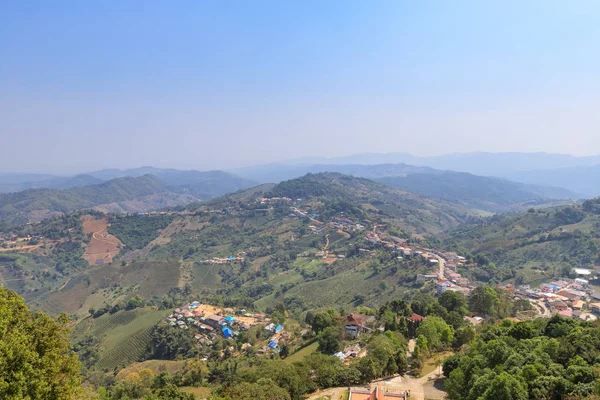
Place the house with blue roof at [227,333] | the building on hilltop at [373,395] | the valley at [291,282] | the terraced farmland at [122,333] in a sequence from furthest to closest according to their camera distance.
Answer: the terraced farmland at [122,333] < the house with blue roof at [227,333] < the valley at [291,282] < the building on hilltop at [373,395]

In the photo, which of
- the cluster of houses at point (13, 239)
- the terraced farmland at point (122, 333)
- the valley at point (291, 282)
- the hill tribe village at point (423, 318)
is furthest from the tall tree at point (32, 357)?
the cluster of houses at point (13, 239)

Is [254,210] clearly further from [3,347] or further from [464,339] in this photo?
[3,347]

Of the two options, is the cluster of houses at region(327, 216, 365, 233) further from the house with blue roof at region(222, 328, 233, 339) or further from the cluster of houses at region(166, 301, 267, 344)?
the house with blue roof at region(222, 328, 233, 339)

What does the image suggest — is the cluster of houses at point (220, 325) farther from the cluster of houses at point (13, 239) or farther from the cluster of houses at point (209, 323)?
the cluster of houses at point (13, 239)

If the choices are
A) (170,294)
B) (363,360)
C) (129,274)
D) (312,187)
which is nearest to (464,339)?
(363,360)

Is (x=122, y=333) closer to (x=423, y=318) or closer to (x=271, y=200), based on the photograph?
(x=423, y=318)

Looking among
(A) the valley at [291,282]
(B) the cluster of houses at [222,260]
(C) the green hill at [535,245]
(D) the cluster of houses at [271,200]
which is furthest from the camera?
(D) the cluster of houses at [271,200]

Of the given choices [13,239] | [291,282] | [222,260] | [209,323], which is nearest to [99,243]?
[13,239]

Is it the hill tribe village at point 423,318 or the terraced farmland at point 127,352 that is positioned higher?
the hill tribe village at point 423,318

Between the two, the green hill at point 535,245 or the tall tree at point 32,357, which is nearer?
the tall tree at point 32,357
